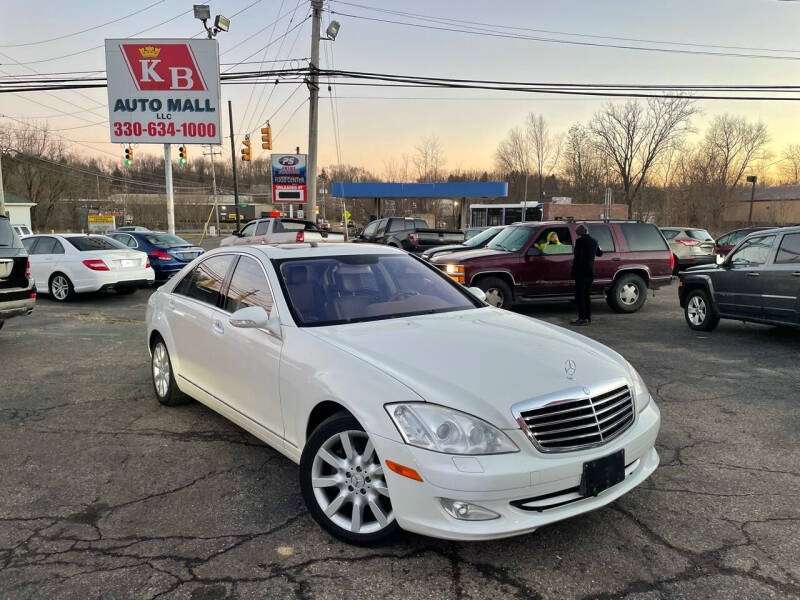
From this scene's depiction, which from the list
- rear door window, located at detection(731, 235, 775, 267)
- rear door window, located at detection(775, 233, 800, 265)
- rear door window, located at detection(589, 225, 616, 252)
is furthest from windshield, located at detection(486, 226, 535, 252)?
rear door window, located at detection(775, 233, 800, 265)

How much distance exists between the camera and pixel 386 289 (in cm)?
412

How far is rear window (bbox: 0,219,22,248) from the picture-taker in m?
7.67

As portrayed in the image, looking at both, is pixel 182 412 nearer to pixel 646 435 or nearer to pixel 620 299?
pixel 646 435

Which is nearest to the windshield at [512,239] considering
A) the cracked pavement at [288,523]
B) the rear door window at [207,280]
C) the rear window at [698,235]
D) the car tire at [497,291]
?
the car tire at [497,291]

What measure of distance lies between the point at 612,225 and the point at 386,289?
28.5 ft

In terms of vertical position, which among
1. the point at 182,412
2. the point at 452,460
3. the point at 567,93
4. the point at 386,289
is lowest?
the point at 182,412

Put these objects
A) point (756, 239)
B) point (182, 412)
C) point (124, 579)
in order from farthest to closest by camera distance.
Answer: point (756, 239)
point (182, 412)
point (124, 579)

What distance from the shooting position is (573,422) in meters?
2.70

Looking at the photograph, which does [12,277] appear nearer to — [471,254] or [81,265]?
[81,265]

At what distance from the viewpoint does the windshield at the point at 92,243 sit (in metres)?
12.2

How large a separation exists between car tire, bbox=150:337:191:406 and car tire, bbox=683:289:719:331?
A: 27.1 feet

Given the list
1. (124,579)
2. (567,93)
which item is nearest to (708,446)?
(124,579)

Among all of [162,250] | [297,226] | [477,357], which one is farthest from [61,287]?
[477,357]

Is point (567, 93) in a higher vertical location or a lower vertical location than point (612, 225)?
higher
